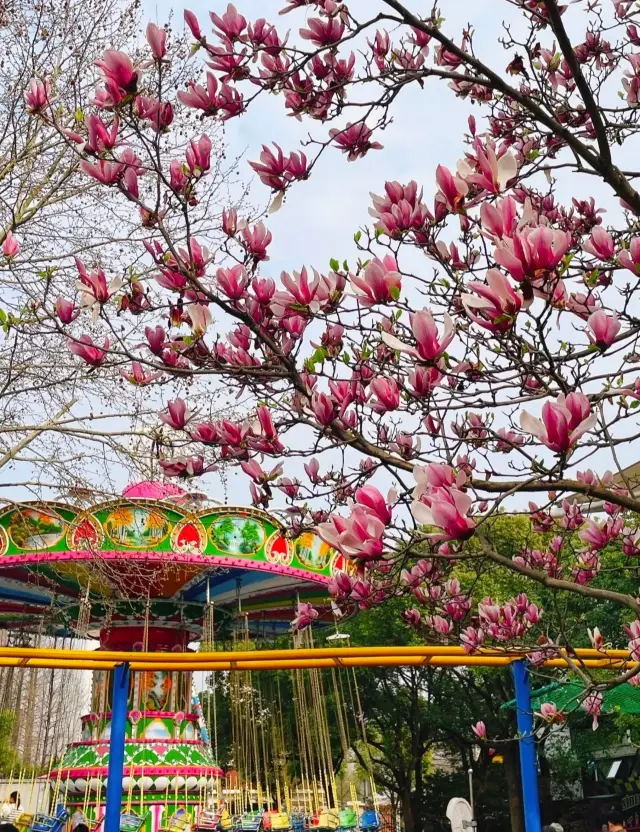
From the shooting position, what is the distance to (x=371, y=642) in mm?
20453

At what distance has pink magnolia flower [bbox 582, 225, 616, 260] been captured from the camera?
2760mm

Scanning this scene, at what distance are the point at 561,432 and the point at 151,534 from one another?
7.70 m

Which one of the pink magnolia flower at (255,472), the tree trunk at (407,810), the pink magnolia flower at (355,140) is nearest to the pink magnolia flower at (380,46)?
the pink magnolia flower at (355,140)

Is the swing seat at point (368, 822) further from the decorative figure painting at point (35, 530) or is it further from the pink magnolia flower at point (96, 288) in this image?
the pink magnolia flower at point (96, 288)

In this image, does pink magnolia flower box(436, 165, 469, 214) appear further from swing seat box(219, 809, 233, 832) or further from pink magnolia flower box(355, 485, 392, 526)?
swing seat box(219, 809, 233, 832)

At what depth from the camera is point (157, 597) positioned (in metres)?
11.0

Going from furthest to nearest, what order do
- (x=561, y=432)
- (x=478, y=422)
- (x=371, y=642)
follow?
(x=371, y=642)
(x=478, y=422)
(x=561, y=432)

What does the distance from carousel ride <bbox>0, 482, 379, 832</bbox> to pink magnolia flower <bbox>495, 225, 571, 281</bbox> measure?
19.3ft

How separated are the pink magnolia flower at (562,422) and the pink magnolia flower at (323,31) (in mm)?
1457

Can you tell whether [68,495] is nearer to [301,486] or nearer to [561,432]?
[301,486]

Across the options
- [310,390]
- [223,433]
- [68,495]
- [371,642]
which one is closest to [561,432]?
[310,390]

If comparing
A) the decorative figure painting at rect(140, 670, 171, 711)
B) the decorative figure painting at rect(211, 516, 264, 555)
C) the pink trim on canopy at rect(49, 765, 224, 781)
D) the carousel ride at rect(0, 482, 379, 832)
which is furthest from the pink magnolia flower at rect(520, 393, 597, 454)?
the decorative figure painting at rect(140, 670, 171, 711)

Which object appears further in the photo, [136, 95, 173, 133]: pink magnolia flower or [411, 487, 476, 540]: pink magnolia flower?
[136, 95, 173, 133]: pink magnolia flower

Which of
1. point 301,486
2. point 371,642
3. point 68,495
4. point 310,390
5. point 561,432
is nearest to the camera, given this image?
point 561,432
